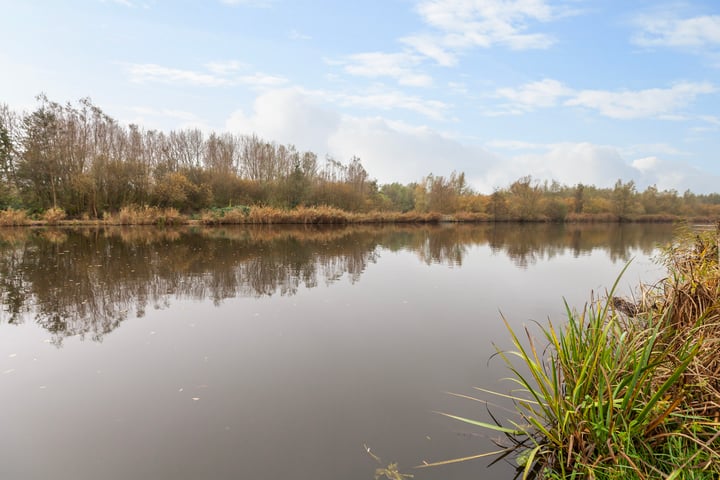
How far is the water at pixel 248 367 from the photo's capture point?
3.11 m

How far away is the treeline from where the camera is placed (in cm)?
2816

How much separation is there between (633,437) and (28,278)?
42.9 feet

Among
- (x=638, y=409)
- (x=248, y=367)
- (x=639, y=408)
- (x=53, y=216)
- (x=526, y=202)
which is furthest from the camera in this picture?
(x=526, y=202)

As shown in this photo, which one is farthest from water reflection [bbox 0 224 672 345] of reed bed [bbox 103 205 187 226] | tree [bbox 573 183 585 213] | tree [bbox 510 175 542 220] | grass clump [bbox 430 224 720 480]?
tree [bbox 573 183 585 213]

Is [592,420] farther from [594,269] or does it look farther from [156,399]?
[594,269]

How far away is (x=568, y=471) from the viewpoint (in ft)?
9.07

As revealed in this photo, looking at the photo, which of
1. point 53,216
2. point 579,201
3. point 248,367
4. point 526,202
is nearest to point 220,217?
point 53,216

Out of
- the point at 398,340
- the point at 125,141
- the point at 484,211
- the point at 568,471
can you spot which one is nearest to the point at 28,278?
the point at 398,340

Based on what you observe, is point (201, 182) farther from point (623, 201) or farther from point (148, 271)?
point (623, 201)

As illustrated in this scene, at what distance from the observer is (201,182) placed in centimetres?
3494

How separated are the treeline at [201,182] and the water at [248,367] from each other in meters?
21.8

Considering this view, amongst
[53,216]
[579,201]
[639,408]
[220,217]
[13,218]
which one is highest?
[579,201]

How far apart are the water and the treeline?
21814 mm

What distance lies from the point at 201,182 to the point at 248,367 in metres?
34.1
